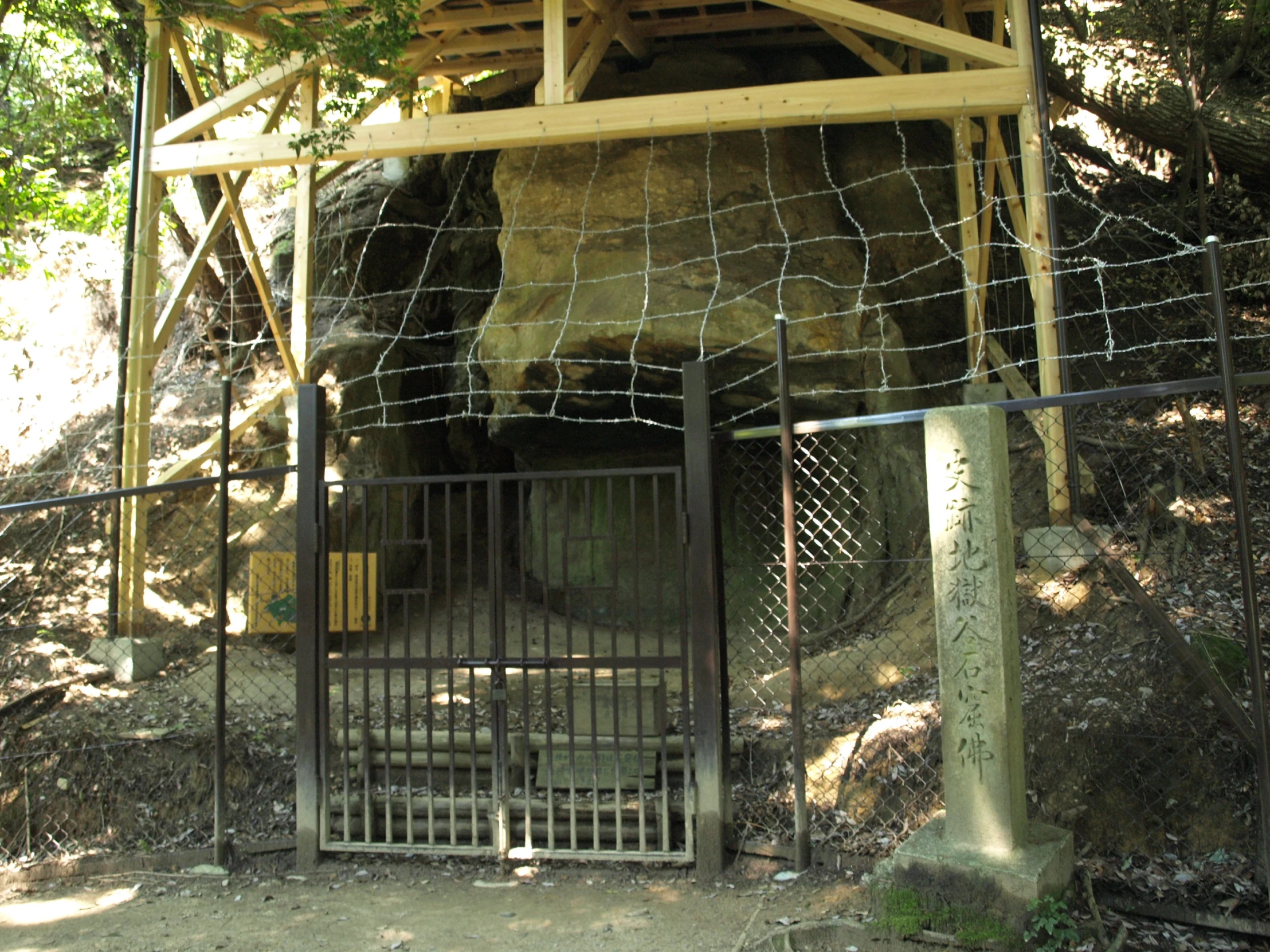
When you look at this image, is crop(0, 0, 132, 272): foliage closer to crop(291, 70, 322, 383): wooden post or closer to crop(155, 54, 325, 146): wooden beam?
crop(155, 54, 325, 146): wooden beam

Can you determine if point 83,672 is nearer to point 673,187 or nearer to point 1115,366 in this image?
point 673,187

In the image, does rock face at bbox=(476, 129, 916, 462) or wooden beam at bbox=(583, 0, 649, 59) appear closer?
rock face at bbox=(476, 129, 916, 462)

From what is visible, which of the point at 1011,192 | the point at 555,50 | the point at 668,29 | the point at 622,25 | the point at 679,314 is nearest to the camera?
the point at 555,50

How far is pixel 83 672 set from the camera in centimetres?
695

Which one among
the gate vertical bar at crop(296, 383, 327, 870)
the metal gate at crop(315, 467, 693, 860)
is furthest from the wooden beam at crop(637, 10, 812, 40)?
the gate vertical bar at crop(296, 383, 327, 870)

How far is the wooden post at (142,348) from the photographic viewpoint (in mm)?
7270

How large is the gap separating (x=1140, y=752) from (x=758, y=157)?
5953 millimetres

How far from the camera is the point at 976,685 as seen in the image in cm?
363

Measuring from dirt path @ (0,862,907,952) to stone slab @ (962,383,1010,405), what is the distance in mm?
4806

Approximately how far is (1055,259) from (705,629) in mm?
3643

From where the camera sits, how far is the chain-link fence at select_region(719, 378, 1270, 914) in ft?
14.1

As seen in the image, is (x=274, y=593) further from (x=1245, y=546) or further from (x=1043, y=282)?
(x=1245, y=546)

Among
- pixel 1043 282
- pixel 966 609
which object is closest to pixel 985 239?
pixel 1043 282

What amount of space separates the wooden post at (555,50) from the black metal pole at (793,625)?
356cm
